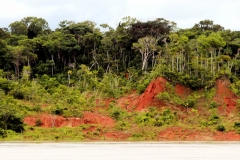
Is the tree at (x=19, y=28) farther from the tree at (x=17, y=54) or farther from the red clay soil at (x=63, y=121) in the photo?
the red clay soil at (x=63, y=121)

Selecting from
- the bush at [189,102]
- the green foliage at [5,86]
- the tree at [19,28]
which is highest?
the tree at [19,28]

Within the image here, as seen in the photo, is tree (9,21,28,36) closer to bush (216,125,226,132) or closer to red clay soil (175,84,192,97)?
red clay soil (175,84,192,97)

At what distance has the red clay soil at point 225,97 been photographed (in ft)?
139

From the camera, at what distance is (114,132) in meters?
35.9

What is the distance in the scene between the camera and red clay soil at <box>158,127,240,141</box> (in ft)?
114

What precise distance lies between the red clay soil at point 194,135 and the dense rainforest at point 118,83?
0.21 m

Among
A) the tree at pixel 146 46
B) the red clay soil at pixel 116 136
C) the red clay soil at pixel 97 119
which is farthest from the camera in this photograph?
the tree at pixel 146 46

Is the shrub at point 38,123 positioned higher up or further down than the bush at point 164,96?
further down

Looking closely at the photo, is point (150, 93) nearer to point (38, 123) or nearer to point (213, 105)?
point (213, 105)

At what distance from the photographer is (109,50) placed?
61500 millimetres

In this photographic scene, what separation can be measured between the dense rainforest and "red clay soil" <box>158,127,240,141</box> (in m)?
0.21

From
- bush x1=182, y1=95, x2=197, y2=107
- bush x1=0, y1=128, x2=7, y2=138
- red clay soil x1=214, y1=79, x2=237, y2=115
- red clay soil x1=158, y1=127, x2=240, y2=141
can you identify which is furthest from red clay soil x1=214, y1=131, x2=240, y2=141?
bush x1=0, y1=128, x2=7, y2=138

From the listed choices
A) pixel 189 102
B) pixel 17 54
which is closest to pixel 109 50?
pixel 17 54

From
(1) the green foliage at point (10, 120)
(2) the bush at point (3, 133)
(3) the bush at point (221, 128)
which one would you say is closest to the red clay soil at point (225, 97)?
(3) the bush at point (221, 128)
